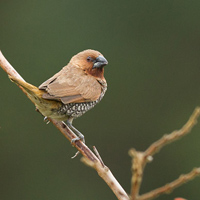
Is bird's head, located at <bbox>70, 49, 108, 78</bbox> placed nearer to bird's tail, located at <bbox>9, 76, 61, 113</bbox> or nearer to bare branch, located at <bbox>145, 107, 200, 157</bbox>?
bird's tail, located at <bbox>9, 76, 61, 113</bbox>

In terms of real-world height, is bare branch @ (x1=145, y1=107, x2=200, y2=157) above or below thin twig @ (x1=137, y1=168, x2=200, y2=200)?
above

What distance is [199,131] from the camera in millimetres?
8641

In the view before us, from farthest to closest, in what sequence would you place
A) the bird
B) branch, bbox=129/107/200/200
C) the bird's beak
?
the bird's beak < the bird < branch, bbox=129/107/200/200

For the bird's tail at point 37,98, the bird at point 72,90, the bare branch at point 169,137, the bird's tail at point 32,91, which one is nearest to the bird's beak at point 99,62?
the bird at point 72,90

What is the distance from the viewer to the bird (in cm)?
281

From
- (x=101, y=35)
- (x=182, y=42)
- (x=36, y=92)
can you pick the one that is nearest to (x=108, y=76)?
(x=101, y=35)

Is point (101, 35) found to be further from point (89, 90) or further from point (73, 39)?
point (89, 90)

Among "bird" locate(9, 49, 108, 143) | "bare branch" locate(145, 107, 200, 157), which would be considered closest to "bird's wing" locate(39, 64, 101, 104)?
"bird" locate(9, 49, 108, 143)

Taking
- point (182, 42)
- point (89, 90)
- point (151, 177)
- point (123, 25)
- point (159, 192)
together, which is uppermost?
point (159, 192)

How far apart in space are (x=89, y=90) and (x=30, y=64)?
4870 millimetres

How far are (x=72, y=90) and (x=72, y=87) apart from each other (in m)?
0.03

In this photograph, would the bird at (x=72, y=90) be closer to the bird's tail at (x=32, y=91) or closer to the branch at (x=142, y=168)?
the bird's tail at (x=32, y=91)

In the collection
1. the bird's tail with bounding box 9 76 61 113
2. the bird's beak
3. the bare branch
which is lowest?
the bird's beak

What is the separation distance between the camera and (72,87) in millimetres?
3146
